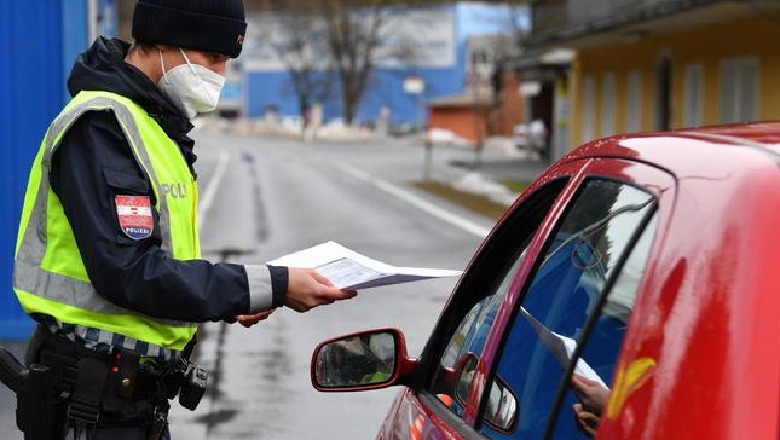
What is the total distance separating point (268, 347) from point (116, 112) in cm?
738

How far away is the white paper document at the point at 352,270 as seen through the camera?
325cm

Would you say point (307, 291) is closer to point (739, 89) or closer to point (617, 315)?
point (617, 315)

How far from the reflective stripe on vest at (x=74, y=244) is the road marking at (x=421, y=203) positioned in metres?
12.9

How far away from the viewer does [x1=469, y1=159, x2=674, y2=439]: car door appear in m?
2.21

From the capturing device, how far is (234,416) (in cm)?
802

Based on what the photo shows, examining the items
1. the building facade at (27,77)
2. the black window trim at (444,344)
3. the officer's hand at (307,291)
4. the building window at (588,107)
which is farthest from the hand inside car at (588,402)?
the building window at (588,107)

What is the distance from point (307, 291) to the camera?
3211mm

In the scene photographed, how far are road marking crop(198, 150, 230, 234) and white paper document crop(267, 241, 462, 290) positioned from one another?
490 inches

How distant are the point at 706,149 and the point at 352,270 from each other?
1.31 m

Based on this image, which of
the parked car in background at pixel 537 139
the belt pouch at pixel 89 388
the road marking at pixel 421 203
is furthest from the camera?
the parked car in background at pixel 537 139

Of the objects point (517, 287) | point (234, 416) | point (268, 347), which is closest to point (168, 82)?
point (517, 287)

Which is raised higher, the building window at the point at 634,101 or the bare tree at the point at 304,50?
the bare tree at the point at 304,50

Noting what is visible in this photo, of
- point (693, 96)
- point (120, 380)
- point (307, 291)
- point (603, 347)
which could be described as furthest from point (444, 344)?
point (693, 96)

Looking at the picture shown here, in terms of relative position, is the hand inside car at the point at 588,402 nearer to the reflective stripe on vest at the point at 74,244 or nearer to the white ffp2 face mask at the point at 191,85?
the reflective stripe on vest at the point at 74,244
